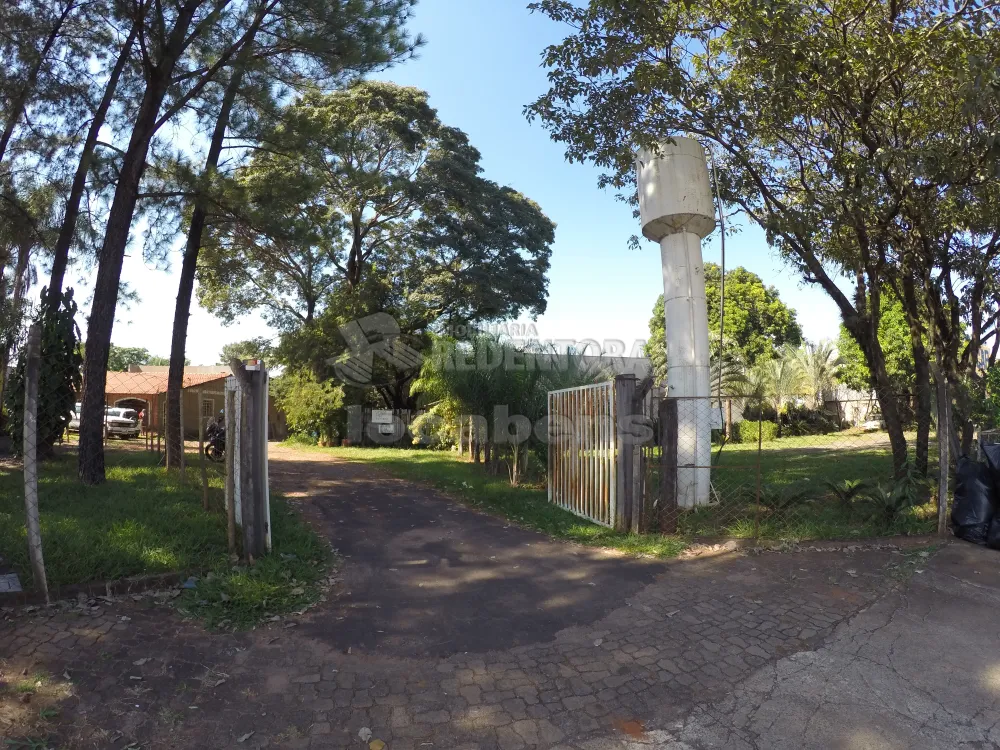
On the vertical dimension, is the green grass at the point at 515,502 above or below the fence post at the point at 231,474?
below

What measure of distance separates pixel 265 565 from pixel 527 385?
21.5ft

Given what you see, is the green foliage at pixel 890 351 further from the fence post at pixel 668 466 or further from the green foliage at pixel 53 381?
the green foliage at pixel 53 381

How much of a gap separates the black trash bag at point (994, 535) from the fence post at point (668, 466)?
9.64ft

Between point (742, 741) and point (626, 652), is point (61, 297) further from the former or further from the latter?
point (742, 741)

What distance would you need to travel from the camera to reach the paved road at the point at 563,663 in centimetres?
308

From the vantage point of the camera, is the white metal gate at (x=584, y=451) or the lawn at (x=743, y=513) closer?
the lawn at (x=743, y=513)

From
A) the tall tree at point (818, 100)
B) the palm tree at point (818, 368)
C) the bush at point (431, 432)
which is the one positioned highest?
the tall tree at point (818, 100)

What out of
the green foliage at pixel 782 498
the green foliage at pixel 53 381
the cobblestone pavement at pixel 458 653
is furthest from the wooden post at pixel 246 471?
the green foliage at pixel 53 381

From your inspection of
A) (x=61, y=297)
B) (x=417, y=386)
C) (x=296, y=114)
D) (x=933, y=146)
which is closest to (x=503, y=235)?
(x=417, y=386)

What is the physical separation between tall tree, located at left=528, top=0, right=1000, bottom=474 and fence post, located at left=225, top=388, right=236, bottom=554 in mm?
5646

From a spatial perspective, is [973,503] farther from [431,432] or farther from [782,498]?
[431,432]

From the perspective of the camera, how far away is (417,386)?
18.4 meters

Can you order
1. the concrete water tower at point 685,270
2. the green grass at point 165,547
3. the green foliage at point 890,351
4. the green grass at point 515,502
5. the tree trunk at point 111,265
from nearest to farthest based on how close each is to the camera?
the green grass at point 165,547
the green grass at point 515,502
the concrete water tower at point 685,270
the tree trunk at point 111,265
the green foliage at point 890,351

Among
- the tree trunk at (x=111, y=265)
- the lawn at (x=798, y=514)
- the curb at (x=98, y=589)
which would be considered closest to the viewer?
the curb at (x=98, y=589)
